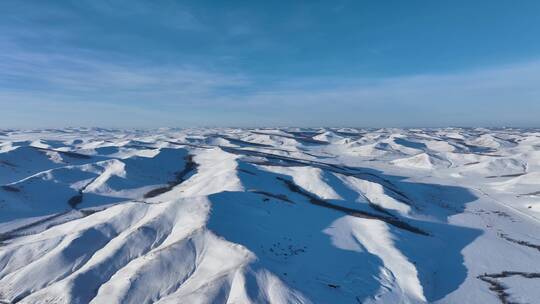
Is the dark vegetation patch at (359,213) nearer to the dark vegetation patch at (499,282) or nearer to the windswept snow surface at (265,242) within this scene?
the windswept snow surface at (265,242)

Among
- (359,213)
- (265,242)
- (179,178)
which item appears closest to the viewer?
(265,242)

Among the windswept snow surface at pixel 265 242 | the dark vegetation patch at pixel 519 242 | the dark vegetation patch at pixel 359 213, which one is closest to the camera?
the windswept snow surface at pixel 265 242

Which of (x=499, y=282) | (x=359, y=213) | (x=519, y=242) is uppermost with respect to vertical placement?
(x=499, y=282)

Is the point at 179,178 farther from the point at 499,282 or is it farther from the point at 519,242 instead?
the point at 499,282

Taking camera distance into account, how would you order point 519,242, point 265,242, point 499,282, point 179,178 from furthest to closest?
point 179,178 < point 519,242 < point 265,242 < point 499,282

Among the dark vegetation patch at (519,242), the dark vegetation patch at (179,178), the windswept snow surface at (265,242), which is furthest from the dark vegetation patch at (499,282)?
the dark vegetation patch at (179,178)

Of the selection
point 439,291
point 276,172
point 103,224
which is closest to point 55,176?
point 103,224

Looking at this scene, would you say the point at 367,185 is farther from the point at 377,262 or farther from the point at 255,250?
the point at 255,250

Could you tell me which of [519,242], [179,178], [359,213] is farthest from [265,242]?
[179,178]

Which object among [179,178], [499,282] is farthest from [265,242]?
[179,178]

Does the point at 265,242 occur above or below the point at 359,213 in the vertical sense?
above

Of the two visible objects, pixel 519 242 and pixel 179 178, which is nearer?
pixel 519 242
